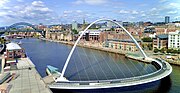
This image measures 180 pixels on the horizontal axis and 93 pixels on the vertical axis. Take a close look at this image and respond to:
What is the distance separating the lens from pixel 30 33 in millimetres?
132125

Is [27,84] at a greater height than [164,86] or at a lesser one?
greater

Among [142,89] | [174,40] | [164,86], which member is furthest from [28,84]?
[174,40]

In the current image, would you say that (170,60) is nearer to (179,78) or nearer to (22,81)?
(179,78)

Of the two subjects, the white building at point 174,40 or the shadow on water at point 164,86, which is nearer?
the shadow on water at point 164,86

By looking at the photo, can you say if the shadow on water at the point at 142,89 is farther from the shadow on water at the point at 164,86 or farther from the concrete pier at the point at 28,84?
the concrete pier at the point at 28,84

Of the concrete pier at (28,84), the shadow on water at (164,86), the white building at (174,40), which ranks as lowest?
the shadow on water at (164,86)

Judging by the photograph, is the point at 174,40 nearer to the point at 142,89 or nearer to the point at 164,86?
the point at 164,86

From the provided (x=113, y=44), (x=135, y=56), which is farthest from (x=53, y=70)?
(x=113, y=44)

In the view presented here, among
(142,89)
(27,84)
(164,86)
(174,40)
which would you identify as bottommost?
(164,86)

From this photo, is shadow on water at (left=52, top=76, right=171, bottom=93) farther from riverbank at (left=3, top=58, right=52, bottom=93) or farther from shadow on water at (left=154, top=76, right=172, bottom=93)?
riverbank at (left=3, top=58, right=52, bottom=93)

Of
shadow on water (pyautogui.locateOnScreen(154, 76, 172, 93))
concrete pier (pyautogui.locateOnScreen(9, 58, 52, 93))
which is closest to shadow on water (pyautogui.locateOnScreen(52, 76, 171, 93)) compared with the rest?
shadow on water (pyautogui.locateOnScreen(154, 76, 172, 93))

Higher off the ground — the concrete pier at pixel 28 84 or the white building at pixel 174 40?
the white building at pixel 174 40

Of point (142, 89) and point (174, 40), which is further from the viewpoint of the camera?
point (174, 40)

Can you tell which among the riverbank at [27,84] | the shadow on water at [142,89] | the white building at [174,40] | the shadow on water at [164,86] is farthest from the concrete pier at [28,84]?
the white building at [174,40]
